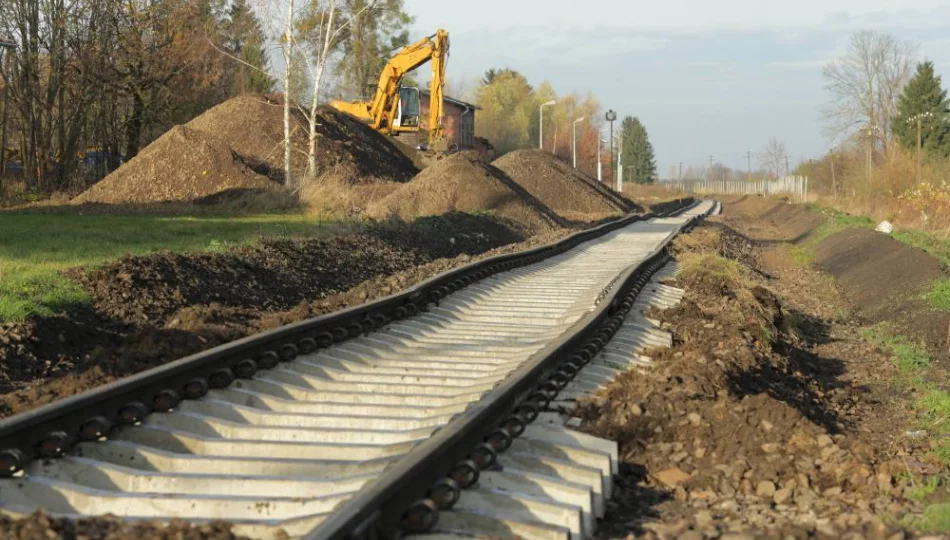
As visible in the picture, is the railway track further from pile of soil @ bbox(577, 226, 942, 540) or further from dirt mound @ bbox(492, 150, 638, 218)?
dirt mound @ bbox(492, 150, 638, 218)

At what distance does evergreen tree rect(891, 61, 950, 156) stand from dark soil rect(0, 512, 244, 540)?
83107mm

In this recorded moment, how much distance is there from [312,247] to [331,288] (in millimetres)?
1499

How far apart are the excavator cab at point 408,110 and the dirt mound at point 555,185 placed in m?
4.29

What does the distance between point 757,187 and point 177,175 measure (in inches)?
4296

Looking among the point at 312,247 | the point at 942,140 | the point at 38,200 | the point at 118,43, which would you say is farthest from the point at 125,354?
the point at 942,140

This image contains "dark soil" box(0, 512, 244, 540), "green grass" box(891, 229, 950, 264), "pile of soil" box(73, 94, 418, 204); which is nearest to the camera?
"dark soil" box(0, 512, 244, 540)

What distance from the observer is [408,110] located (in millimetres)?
44906

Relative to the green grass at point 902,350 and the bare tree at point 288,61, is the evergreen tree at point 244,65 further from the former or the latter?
the green grass at point 902,350

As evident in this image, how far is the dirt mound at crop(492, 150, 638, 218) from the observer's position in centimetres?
4331

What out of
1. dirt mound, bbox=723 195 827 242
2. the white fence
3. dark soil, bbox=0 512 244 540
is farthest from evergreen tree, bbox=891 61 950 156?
dark soil, bbox=0 512 244 540

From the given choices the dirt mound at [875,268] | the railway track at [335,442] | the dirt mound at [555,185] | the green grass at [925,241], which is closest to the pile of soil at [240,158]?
the dirt mound at [555,185]

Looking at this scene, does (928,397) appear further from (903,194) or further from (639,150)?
(639,150)

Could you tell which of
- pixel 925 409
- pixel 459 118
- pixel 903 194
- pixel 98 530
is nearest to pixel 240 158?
pixel 903 194

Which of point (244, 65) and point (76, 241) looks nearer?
point (76, 241)
